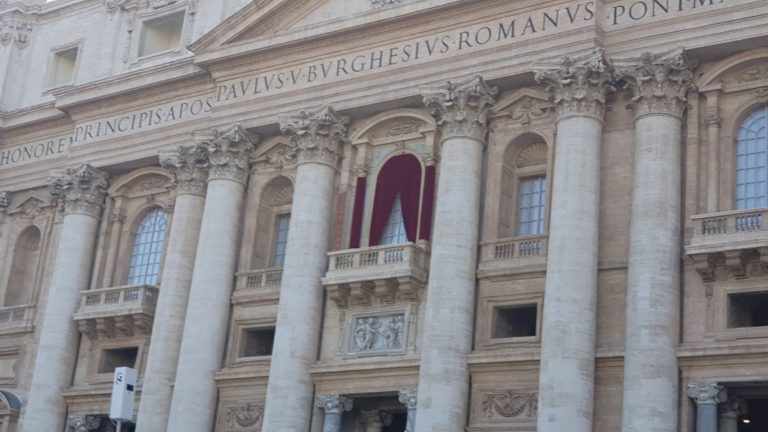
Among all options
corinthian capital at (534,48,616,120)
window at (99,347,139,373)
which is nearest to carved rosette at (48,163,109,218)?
window at (99,347,139,373)

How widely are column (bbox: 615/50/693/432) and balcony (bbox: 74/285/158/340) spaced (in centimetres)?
1530

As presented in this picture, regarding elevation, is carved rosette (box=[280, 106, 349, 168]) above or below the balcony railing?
above

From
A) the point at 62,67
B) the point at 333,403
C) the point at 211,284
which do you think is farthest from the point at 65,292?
the point at 333,403

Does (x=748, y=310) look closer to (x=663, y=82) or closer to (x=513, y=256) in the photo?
(x=663, y=82)

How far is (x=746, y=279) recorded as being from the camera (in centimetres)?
3047

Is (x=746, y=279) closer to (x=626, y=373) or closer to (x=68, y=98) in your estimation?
(x=626, y=373)

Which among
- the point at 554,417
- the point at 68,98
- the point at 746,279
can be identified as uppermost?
the point at 68,98

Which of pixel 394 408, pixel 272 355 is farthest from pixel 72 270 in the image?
pixel 394 408

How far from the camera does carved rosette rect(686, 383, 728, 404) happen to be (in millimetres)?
29750

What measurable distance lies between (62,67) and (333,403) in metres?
19.0

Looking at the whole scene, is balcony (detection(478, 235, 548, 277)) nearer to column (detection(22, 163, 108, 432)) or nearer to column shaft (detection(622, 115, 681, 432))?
column shaft (detection(622, 115, 681, 432))

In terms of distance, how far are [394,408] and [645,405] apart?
799 centimetres

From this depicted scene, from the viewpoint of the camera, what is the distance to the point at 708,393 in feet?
97.7

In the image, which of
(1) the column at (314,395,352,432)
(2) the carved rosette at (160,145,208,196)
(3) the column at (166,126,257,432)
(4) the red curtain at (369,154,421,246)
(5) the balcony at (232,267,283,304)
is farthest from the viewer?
(2) the carved rosette at (160,145,208,196)
